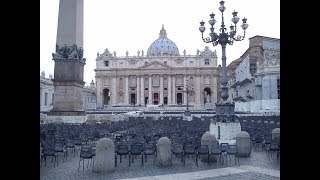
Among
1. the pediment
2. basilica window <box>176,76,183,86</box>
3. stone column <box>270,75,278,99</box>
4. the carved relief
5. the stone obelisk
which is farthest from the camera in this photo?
basilica window <box>176,76,183,86</box>

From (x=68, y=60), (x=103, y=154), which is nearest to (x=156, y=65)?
(x=68, y=60)

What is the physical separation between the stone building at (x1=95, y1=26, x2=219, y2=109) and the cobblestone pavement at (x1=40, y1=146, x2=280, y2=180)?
272 feet

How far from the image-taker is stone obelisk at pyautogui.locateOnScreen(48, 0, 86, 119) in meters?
19.3

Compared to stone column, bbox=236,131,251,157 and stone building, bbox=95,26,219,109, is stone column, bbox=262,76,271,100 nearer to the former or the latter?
stone column, bbox=236,131,251,157

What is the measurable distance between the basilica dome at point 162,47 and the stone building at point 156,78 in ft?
29.2

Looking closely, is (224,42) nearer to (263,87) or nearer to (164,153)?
(164,153)

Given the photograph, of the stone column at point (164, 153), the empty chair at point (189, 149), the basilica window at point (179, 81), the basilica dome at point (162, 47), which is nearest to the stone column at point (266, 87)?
the empty chair at point (189, 149)

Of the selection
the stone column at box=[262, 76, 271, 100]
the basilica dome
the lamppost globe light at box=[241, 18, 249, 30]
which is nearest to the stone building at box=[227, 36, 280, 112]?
the stone column at box=[262, 76, 271, 100]

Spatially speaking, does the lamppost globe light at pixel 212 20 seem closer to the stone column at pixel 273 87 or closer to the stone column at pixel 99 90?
the stone column at pixel 273 87

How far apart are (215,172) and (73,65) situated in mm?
13911
